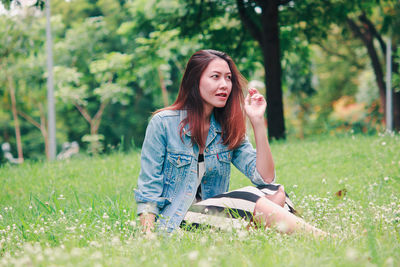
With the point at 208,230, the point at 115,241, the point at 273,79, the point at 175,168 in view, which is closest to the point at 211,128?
the point at 175,168

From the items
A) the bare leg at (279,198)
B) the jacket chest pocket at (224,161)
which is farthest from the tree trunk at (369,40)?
the bare leg at (279,198)

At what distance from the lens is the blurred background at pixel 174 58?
10.1 metres

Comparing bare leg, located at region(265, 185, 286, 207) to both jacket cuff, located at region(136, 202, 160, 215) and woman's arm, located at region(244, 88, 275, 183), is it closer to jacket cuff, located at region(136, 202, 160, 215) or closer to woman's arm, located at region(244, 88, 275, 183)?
woman's arm, located at region(244, 88, 275, 183)

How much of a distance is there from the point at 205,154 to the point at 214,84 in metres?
0.57

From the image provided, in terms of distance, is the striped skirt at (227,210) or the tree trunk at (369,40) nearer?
the striped skirt at (227,210)

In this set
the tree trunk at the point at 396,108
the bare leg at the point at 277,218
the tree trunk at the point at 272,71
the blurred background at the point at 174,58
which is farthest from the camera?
the tree trunk at the point at 396,108

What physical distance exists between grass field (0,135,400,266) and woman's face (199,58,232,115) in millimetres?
1070

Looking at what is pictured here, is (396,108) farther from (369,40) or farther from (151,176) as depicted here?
(151,176)

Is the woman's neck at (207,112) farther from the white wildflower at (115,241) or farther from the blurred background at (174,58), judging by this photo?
the blurred background at (174,58)

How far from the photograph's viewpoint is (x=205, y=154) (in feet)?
11.2

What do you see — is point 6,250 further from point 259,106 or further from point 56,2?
point 56,2

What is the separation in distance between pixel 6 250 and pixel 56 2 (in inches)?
1068

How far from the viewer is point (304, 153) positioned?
7027mm

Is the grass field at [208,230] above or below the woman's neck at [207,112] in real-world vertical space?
below
